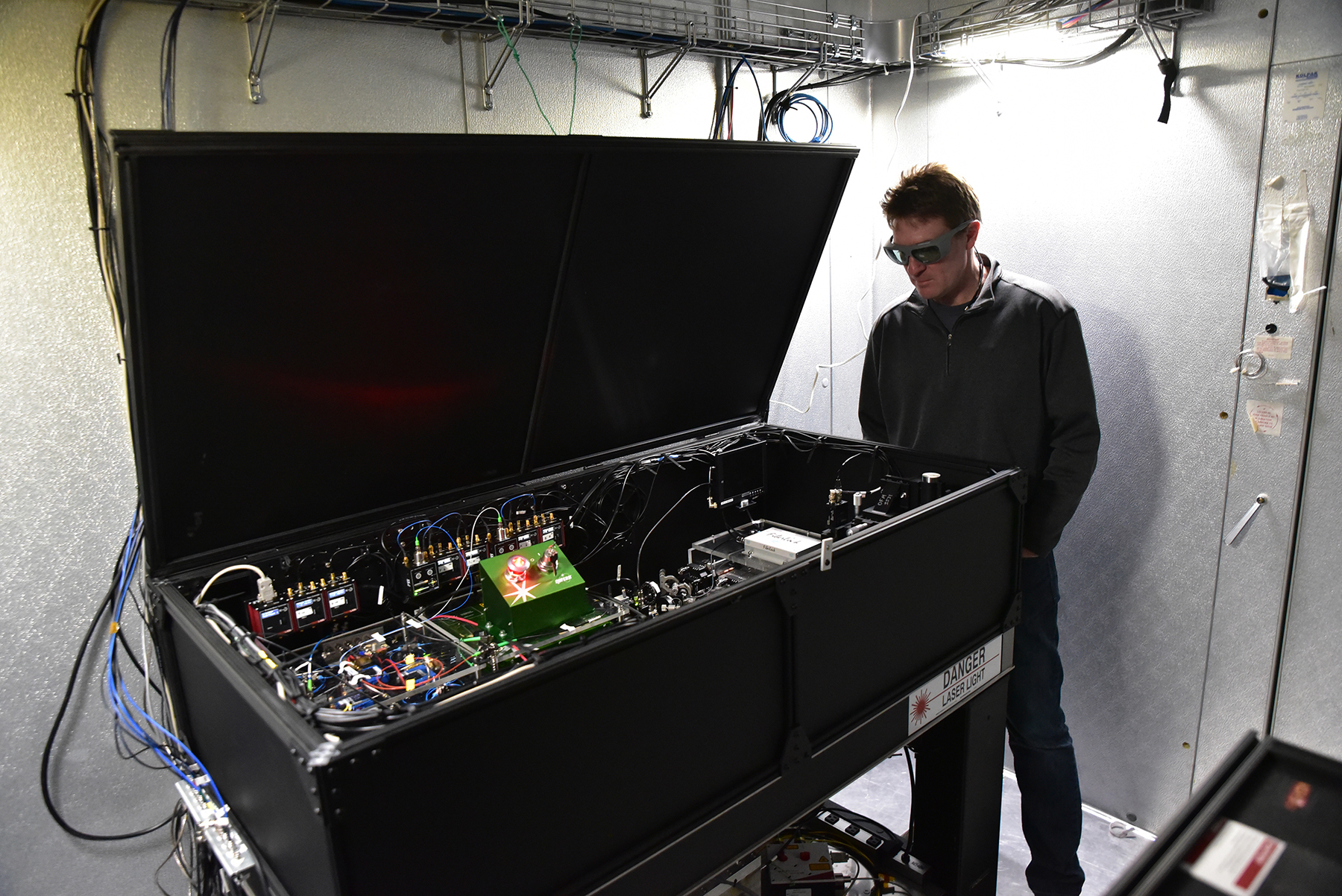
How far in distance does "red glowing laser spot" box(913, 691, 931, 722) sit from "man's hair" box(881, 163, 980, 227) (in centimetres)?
106

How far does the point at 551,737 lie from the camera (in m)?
1.05

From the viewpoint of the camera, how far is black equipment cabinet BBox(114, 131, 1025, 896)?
1.03 meters

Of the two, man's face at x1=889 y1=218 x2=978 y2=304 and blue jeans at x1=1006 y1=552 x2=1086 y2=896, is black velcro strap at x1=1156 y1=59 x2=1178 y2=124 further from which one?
blue jeans at x1=1006 y1=552 x2=1086 y2=896

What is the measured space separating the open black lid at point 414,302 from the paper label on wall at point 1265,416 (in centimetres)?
112

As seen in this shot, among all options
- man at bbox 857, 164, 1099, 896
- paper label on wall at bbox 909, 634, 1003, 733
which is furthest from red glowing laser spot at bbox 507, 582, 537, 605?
man at bbox 857, 164, 1099, 896

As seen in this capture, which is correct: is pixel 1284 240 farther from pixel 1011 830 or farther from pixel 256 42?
pixel 256 42

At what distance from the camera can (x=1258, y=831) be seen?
630 mm

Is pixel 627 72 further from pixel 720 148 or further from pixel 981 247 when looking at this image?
pixel 981 247

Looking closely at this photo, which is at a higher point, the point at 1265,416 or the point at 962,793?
the point at 1265,416

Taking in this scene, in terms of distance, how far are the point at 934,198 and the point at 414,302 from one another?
121 centimetres

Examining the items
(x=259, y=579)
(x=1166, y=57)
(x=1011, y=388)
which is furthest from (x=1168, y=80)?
(x=259, y=579)

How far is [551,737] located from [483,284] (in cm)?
86

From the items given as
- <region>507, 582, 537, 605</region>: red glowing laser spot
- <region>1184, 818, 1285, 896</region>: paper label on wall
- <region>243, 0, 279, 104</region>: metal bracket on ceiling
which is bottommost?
<region>507, 582, 537, 605</region>: red glowing laser spot

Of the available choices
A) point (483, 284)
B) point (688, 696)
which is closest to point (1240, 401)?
point (688, 696)
